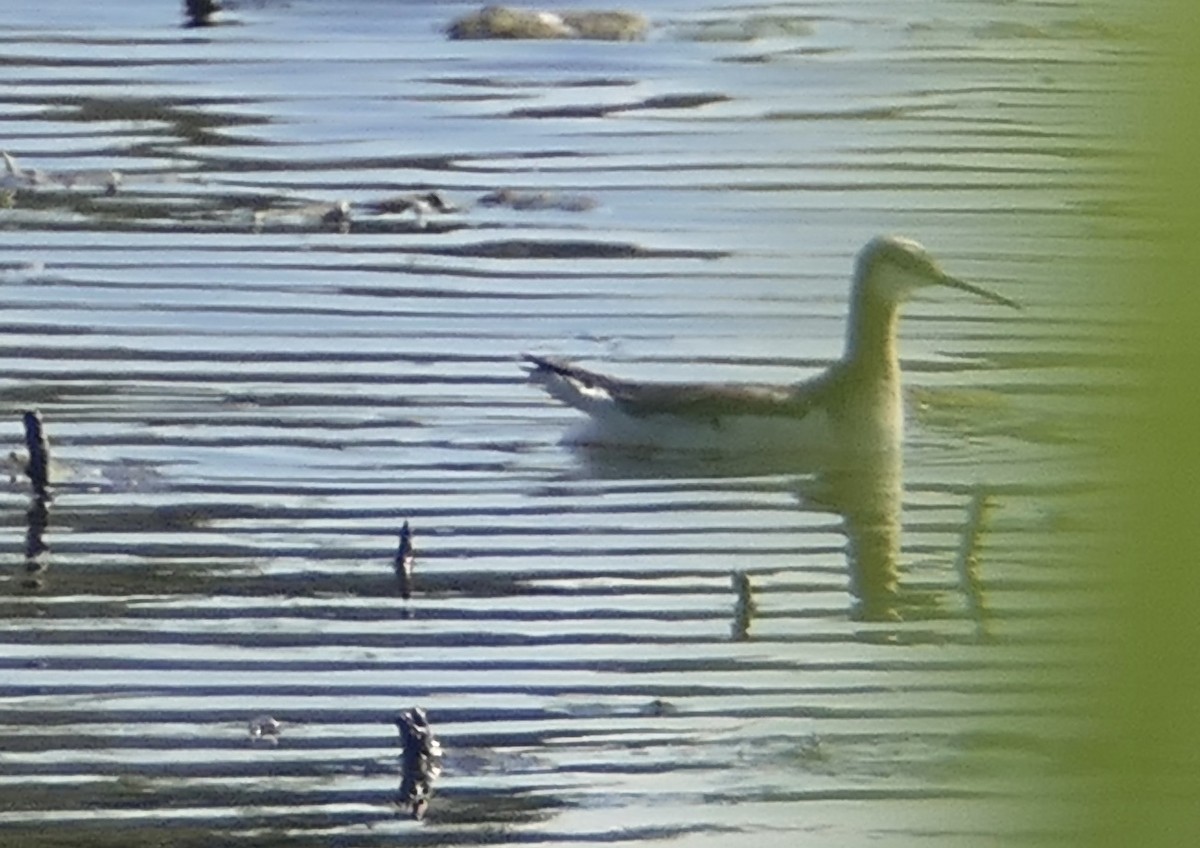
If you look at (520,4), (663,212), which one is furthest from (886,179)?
(520,4)

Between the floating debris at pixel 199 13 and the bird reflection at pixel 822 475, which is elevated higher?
the floating debris at pixel 199 13

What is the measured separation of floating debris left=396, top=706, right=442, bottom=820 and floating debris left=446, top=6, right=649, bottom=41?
956 centimetres

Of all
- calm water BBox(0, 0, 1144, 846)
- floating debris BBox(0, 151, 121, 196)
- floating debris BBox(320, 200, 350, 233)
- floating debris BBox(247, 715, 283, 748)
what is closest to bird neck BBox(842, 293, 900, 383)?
calm water BBox(0, 0, 1144, 846)

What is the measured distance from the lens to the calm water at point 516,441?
5.98 meters

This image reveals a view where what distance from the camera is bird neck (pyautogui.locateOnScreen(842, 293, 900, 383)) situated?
10.2 m

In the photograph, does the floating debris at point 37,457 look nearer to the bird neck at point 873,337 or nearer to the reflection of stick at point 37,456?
the reflection of stick at point 37,456

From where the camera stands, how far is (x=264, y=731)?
6.77 m

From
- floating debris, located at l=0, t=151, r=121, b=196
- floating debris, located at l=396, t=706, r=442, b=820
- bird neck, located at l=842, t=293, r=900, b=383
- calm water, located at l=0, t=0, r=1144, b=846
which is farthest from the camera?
floating debris, located at l=0, t=151, r=121, b=196

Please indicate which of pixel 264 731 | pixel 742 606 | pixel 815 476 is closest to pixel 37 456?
pixel 264 731

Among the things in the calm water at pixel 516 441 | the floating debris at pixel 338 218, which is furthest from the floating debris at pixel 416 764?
the floating debris at pixel 338 218

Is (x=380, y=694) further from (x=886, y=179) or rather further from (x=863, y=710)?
(x=886, y=179)

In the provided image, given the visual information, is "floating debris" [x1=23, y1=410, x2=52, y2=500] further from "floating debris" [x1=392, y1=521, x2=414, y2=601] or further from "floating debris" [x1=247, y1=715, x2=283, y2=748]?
"floating debris" [x1=247, y1=715, x2=283, y2=748]

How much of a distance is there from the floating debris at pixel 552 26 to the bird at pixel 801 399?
5.39 m

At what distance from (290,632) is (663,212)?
5.03m
